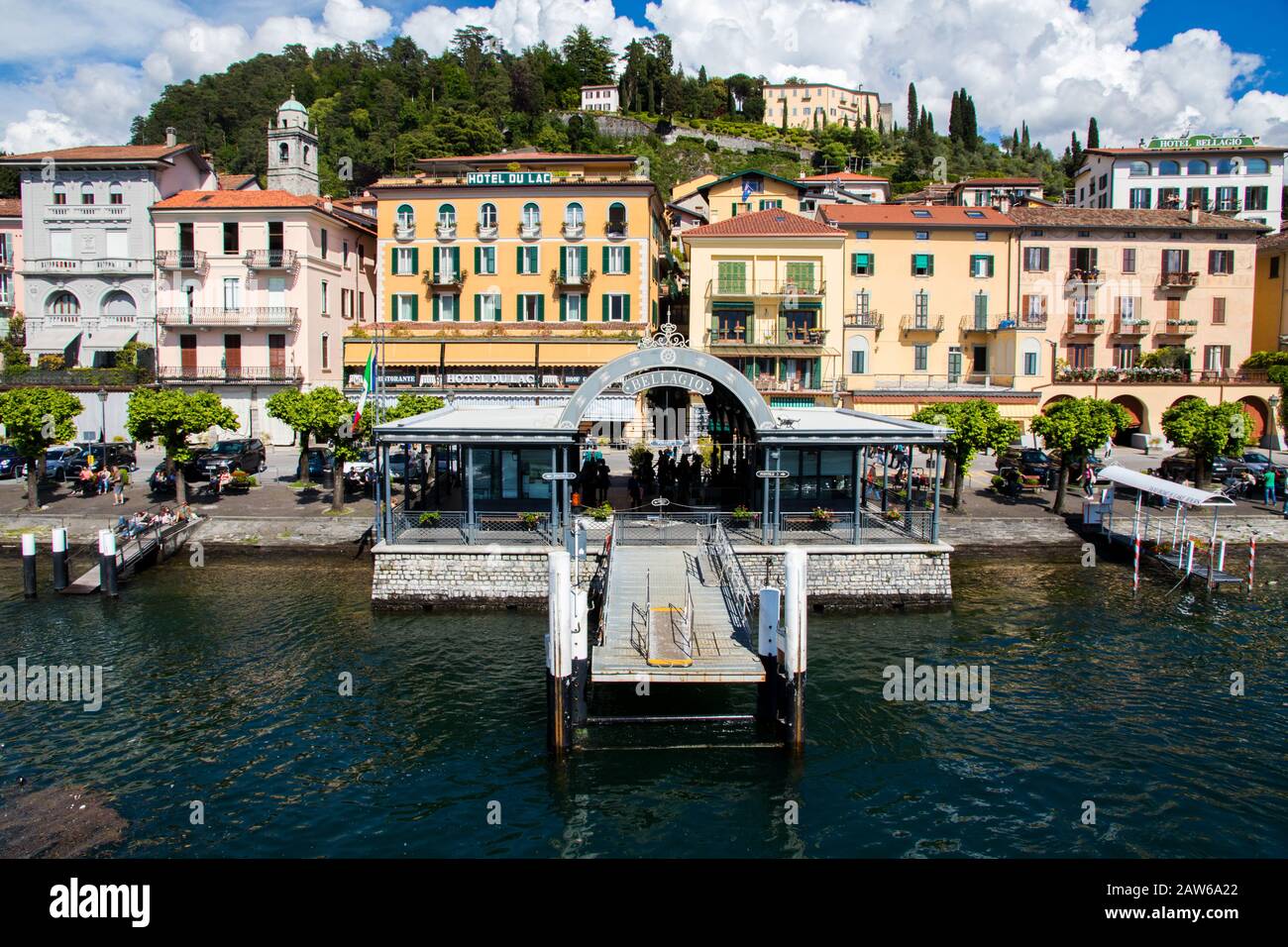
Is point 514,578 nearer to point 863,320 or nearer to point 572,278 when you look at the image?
point 572,278

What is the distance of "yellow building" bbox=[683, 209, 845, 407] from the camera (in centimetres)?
5528

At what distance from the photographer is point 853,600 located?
2859 centimetres

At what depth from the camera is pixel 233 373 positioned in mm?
56125

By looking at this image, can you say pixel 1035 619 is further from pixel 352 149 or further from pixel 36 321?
pixel 352 149

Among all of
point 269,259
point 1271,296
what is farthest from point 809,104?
point 269,259

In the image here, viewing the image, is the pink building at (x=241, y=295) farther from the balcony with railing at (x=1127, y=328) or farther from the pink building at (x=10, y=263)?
the balcony with railing at (x=1127, y=328)

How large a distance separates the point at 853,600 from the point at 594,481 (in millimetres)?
10774

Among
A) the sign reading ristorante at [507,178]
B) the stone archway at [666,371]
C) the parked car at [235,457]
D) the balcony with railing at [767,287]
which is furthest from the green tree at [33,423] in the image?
the balcony with railing at [767,287]

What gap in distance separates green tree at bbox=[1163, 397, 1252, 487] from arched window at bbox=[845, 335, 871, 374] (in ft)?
60.9

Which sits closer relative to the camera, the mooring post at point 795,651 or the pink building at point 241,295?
the mooring post at point 795,651

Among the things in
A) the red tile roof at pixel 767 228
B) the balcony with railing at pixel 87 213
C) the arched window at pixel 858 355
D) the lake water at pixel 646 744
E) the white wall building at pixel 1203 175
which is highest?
the white wall building at pixel 1203 175

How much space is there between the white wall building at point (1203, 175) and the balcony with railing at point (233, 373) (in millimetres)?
59492

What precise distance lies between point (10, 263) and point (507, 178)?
34.6 metres

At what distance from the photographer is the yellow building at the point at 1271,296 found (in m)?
59.3
